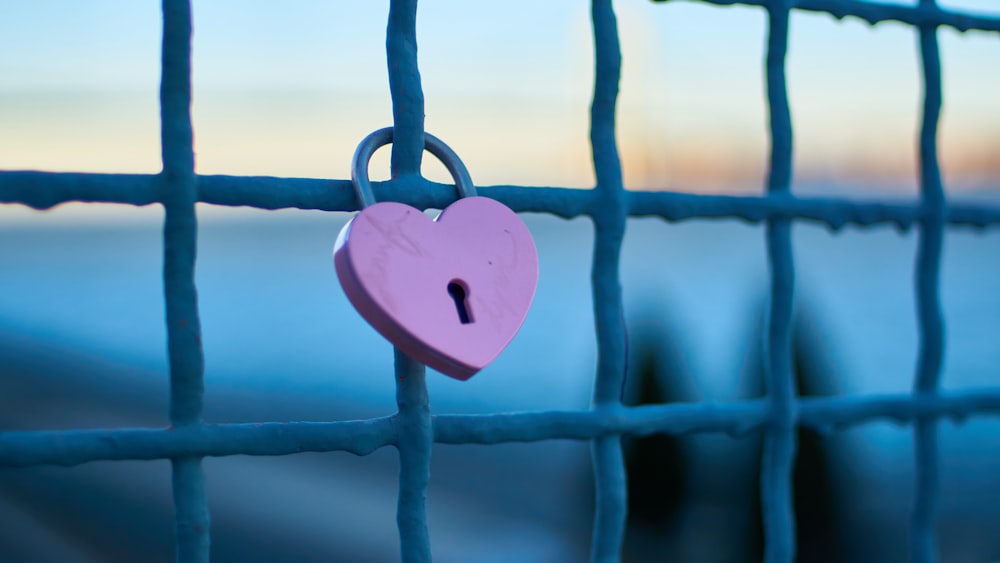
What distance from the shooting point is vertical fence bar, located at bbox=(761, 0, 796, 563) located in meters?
0.69

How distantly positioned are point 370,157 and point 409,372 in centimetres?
13

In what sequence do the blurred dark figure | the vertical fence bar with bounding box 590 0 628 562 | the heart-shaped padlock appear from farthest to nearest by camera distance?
the blurred dark figure, the vertical fence bar with bounding box 590 0 628 562, the heart-shaped padlock

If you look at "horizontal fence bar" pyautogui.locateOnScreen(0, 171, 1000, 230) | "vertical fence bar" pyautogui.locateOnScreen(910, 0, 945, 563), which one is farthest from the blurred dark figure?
"horizontal fence bar" pyautogui.locateOnScreen(0, 171, 1000, 230)

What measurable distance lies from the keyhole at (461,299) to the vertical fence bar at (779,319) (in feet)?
1.04

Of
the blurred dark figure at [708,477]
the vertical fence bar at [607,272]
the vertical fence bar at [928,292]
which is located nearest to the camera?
the vertical fence bar at [607,272]

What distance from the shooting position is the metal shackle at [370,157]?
0.49 metres

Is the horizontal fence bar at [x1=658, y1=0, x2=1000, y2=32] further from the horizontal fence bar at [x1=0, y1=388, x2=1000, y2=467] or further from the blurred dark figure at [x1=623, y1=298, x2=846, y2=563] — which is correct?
the blurred dark figure at [x1=623, y1=298, x2=846, y2=563]

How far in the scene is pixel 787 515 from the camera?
2.29 ft

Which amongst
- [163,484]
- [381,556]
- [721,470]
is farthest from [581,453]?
[163,484]

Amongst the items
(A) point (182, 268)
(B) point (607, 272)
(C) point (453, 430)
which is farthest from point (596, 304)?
(A) point (182, 268)

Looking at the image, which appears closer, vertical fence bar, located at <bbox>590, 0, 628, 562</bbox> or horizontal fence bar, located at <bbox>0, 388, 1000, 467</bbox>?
horizontal fence bar, located at <bbox>0, 388, 1000, 467</bbox>

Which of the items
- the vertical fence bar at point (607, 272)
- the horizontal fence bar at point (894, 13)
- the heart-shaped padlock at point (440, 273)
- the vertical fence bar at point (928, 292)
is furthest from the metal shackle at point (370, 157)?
the vertical fence bar at point (928, 292)

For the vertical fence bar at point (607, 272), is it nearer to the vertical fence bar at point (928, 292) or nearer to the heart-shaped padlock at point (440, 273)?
the heart-shaped padlock at point (440, 273)

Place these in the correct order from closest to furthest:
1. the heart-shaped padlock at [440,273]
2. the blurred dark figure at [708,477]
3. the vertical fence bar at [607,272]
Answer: the heart-shaped padlock at [440,273] < the vertical fence bar at [607,272] < the blurred dark figure at [708,477]
